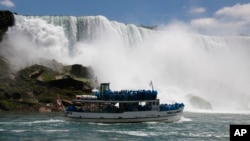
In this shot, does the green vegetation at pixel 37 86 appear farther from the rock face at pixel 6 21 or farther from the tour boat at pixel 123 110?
the tour boat at pixel 123 110

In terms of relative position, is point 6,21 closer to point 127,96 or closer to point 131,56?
point 131,56

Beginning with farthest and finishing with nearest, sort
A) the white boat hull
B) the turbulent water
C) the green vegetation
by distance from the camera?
the green vegetation → the white boat hull → the turbulent water

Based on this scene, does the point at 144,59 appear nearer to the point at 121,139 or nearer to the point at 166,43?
the point at 166,43

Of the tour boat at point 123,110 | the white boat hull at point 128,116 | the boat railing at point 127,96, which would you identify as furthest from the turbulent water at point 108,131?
the boat railing at point 127,96

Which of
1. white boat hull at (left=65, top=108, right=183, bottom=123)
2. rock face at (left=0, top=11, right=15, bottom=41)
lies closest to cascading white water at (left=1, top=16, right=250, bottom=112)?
rock face at (left=0, top=11, right=15, bottom=41)

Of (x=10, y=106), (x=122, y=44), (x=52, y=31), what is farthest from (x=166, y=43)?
(x=10, y=106)

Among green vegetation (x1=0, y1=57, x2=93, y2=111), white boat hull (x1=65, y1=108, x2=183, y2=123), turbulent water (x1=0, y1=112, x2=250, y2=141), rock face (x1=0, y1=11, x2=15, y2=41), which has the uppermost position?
rock face (x1=0, y1=11, x2=15, y2=41)

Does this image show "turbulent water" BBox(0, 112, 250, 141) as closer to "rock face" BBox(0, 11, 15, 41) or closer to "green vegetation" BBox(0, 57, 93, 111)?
"green vegetation" BBox(0, 57, 93, 111)

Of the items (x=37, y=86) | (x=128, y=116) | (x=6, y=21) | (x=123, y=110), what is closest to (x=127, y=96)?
(x=123, y=110)
